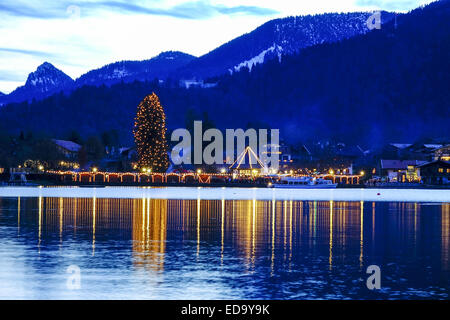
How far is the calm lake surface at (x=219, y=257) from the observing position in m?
21.7

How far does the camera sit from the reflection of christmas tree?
135500mm

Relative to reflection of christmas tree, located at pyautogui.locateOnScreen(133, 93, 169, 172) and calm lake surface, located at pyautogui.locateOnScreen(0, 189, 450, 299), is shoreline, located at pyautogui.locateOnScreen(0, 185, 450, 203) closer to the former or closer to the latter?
reflection of christmas tree, located at pyautogui.locateOnScreen(133, 93, 169, 172)

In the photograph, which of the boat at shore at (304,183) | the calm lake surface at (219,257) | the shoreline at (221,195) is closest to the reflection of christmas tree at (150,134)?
the shoreline at (221,195)

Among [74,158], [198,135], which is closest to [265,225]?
[198,135]

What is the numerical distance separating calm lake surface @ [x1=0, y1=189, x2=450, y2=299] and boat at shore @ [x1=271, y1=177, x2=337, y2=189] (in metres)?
104

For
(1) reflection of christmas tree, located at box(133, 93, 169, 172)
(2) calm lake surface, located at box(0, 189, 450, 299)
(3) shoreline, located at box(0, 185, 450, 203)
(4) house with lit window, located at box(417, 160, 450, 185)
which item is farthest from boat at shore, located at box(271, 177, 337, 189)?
(2) calm lake surface, located at box(0, 189, 450, 299)

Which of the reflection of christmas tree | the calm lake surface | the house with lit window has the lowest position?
the calm lake surface

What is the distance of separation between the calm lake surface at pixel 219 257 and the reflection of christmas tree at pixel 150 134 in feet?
285

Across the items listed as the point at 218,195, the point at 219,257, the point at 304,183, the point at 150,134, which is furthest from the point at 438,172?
the point at 219,257

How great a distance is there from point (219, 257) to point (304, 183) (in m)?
131

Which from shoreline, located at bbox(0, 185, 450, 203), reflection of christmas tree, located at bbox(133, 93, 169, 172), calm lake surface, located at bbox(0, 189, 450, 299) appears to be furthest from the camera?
reflection of christmas tree, located at bbox(133, 93, 169, 172)
